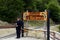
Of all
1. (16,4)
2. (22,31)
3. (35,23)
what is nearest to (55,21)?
(35,23)

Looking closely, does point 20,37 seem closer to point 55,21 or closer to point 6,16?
point 6,16

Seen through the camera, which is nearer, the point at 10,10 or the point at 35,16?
the point at 35,16

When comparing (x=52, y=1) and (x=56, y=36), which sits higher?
(x=52, y=1)

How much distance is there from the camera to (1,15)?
135ft

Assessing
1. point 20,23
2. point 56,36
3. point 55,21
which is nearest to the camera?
point 56,36

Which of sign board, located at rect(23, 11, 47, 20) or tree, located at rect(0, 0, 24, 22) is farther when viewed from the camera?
tree, located at rect(0, 0, 24, 22)

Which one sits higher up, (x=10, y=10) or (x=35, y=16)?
(x=10, y=10)

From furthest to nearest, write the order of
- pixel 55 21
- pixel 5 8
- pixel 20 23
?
1. pixel 55 21
2. pixel 5 8
3. pixel 20 23

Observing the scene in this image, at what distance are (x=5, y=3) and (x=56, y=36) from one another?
25.9 metres

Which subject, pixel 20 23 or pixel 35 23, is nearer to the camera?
pixel 20 23

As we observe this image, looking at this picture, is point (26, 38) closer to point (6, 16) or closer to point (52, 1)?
point (6, 16)

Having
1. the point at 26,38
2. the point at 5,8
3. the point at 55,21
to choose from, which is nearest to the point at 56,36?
the point at 26,38

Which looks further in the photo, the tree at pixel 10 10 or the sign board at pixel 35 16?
the tree at pixel 10 10

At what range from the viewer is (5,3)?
41062 millimetres
